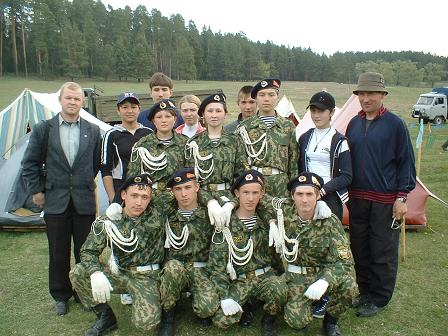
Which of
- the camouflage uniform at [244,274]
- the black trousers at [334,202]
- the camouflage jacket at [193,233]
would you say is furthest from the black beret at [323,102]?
the camouflage jacket at [193,233]

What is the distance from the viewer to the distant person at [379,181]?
11.8ft

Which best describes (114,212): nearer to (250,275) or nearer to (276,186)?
(250,275)

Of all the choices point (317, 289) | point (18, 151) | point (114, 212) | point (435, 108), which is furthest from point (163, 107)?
point (435, 108)

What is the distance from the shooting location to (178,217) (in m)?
3.65

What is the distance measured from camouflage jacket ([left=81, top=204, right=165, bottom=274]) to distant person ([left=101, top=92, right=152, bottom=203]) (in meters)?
0.62

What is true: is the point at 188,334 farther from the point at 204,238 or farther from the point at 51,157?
the point at 51,157

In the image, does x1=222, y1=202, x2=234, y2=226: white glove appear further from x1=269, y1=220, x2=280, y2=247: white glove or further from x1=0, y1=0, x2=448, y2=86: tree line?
x1=0, y1=0, x2=448, y2=86: tree line

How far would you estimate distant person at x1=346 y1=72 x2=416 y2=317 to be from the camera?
3.58m

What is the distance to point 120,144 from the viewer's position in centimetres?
396

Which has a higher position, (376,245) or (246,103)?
(246,103)

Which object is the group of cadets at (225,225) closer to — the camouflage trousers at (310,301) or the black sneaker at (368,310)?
the camouflage trousers at (310,301)

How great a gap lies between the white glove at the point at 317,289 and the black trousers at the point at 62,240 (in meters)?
2.16

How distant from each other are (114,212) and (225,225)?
955 mm

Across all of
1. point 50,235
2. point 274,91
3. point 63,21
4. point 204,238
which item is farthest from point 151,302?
point 63,21
